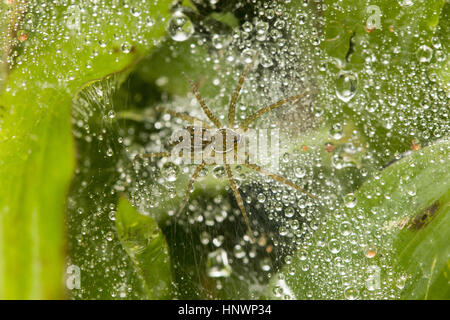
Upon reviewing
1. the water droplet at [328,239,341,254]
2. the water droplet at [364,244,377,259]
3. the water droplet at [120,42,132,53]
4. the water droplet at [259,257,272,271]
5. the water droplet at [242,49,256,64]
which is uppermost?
the water droplet at [120,42,132,53]

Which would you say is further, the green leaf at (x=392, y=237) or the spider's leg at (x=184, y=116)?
the spider's leg at (x=184, y=116)

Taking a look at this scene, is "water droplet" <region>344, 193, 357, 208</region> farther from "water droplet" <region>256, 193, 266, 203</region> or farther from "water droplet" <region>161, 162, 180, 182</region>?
"water droplet" <region>161, 162, 180, 182</region>

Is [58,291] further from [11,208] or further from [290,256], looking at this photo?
[290,256]

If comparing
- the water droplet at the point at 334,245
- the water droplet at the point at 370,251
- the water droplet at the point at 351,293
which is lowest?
the water droplet at the point at 351,293

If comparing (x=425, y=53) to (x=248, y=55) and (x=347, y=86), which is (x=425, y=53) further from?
(x=248, y=55)

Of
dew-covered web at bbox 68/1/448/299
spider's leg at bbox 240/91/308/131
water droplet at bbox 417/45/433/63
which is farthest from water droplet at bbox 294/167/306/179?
water droplet at bbox 417/45/433/63

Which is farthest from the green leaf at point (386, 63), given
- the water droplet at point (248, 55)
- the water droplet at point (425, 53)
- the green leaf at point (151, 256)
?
the green leaf at point (151, 256)

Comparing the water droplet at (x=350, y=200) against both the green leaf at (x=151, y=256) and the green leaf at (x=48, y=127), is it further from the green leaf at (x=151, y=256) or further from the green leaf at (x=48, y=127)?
the green leaf at (x=48, y=127)
